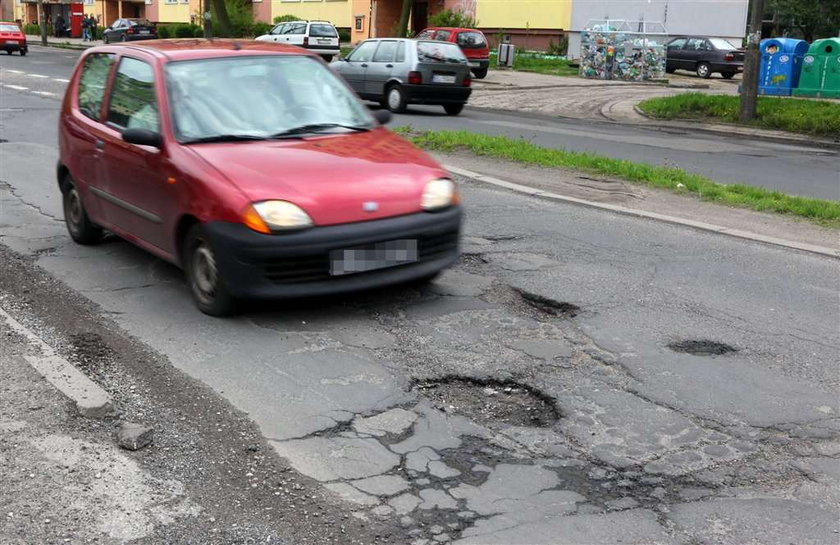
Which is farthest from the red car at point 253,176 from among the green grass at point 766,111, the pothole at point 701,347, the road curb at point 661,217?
the green grass at point 766,111

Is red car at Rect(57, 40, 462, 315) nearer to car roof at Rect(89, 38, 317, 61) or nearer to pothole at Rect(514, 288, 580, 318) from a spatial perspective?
car roof at Rect(89, 38, 317, 61)

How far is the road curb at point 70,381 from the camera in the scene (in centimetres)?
464

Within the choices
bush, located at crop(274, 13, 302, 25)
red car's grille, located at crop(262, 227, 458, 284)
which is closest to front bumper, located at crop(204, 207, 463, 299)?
red car's grille, located at crop(262, 227, 458, 284)

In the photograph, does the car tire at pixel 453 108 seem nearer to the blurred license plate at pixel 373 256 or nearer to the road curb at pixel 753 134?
the road curb at pixel 753 134

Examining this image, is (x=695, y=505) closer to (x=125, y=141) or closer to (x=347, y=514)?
(x=347, y=514)

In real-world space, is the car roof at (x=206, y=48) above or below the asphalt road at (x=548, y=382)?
above

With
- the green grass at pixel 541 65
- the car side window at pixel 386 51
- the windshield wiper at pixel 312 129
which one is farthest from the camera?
the green grass at pixel 541 65

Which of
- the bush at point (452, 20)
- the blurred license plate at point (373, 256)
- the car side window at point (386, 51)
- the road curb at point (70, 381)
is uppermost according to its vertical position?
the bush at point (452, 20)

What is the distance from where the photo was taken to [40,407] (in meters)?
4.70

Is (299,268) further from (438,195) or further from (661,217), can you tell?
(661,217)

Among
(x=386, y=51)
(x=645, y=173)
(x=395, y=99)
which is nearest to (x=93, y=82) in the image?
(x=645, y=173)

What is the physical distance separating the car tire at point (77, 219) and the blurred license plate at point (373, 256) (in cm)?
280

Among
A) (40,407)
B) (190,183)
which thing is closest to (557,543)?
(40,407)

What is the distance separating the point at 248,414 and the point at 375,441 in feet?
2.25
